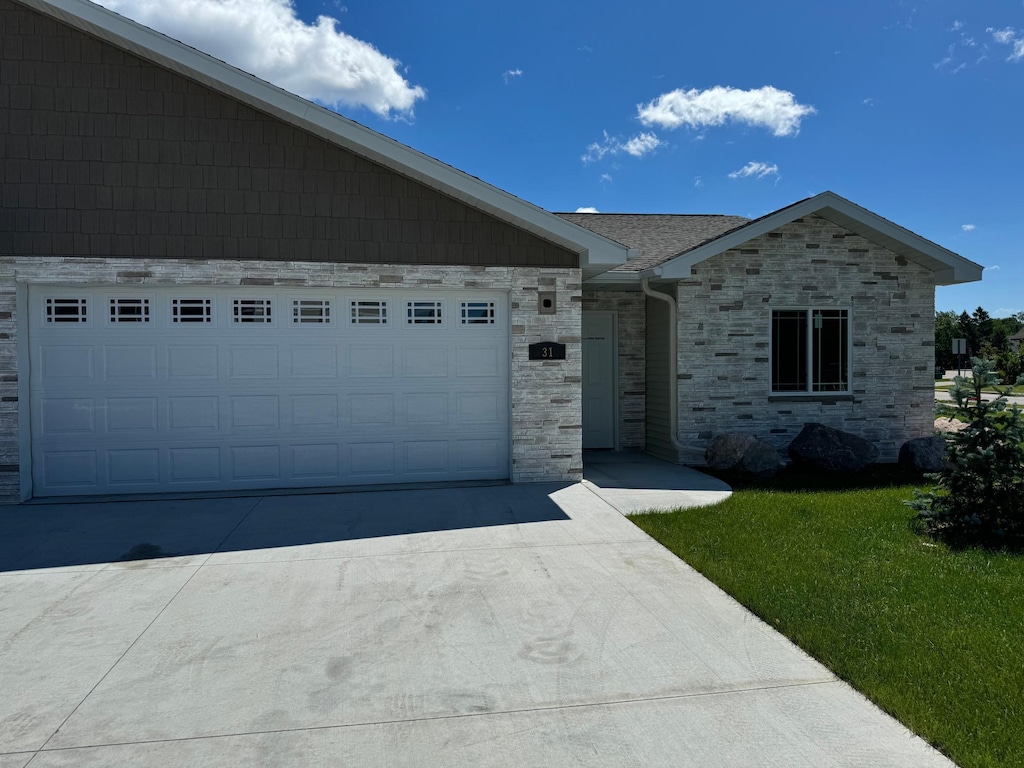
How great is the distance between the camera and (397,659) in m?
3.98

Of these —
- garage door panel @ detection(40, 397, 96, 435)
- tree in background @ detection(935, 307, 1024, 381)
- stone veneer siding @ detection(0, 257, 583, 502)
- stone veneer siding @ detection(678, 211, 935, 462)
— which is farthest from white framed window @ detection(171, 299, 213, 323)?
tree in background @ detection(935, 307, 1024, 381)

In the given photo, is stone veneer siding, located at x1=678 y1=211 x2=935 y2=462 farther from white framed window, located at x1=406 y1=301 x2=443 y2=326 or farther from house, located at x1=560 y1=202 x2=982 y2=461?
white framed window, located at x1=406 y1=301 x2=443 y2=326

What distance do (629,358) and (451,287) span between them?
173 inches

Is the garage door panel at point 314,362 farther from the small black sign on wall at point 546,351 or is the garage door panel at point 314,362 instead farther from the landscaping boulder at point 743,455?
the landscaping boulder at point 743,455

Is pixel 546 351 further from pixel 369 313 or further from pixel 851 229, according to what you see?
pixel 851 229

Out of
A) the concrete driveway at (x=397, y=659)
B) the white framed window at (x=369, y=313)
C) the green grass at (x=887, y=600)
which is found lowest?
the concrete driveway at (x=397, y=659)

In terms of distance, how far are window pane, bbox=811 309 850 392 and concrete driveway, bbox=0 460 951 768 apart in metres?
6.13

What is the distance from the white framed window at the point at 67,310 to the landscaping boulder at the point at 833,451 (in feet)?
32.0

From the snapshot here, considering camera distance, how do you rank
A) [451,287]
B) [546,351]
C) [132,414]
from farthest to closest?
[546,351] → [451,287] → [132,414]

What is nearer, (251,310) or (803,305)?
(251,310)

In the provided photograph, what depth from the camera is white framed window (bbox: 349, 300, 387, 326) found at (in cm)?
873

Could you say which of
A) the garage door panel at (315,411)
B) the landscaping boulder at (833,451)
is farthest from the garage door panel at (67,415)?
the landscaping boulder at (833,451)

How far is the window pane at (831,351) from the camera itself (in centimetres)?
1102

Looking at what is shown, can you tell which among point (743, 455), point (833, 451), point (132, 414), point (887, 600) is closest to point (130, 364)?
point (132, 414)
